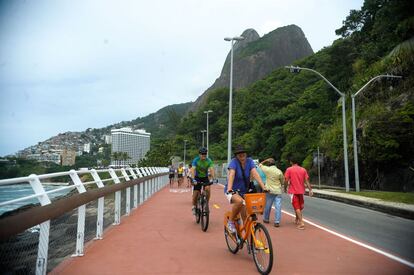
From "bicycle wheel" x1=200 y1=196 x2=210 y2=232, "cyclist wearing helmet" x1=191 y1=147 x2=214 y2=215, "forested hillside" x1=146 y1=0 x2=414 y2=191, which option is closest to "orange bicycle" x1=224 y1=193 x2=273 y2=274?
"bicycle wheel" x1=200 y1=196 x2=210 y2=232

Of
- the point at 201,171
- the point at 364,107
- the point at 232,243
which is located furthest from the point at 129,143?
the point at 232,243

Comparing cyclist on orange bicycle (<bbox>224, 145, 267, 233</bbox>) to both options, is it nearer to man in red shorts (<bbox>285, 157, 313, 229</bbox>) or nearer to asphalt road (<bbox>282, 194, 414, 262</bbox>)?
asphalt road (<bbox>282, 194, 414, 262</bbox>)

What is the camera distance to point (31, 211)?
182 inches

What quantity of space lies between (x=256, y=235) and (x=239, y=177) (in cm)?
121

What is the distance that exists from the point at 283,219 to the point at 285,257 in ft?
16.5

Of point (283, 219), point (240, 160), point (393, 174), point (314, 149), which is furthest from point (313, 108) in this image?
point (240, 160)

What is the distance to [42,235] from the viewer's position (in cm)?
529

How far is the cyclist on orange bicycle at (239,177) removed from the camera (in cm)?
664

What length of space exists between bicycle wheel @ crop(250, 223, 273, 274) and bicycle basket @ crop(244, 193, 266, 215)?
0.79 feet

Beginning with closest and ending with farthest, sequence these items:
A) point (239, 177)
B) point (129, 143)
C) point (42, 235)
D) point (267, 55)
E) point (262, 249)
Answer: point (42, 235) → point (262, 249) → point (239, 177) → point (129, 143) → point (267, 55)

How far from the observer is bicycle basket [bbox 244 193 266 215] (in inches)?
238

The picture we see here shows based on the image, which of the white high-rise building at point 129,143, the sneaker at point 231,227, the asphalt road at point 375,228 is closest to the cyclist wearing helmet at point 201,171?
the asphalt road at point 375,228

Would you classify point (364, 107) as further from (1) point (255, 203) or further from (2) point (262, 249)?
(2) point (262, 249)

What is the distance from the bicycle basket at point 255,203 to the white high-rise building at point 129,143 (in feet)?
343
